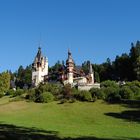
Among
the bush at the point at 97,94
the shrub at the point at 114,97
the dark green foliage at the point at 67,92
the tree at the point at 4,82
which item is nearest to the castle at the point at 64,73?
the tree at the point at 4,82

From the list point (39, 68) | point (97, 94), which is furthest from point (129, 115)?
point (39, 68)

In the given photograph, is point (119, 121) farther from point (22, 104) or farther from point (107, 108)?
point (22, 104)

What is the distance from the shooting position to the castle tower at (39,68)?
4461 inches

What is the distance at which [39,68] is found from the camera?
115 metres

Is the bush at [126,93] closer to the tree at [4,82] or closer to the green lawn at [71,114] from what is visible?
the green lawn at [71,114]

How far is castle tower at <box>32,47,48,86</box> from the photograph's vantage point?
372 feet

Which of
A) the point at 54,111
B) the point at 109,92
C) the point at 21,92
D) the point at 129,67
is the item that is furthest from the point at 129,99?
the point at 129,67

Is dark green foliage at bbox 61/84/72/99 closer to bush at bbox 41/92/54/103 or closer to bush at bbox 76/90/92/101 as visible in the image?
bush at bbox 76/90/92/101

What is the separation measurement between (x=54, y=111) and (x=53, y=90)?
1901cm

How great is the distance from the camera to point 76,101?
70812 mm

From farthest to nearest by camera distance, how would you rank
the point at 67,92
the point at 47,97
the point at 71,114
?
the point at 67,92
the point at 47,97
the point at 71,114

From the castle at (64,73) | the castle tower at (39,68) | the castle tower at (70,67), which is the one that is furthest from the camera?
the castle tower at (39,68)

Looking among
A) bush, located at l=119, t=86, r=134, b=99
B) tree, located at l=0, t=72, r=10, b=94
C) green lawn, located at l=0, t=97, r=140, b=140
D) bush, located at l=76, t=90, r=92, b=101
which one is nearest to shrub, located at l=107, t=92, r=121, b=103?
bush, located at l=119, t=86, r=134, b=99

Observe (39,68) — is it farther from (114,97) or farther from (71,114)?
(71,114)
